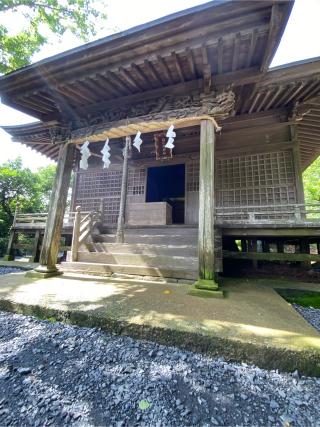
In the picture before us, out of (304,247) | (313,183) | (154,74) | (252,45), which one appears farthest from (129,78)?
(313,183)

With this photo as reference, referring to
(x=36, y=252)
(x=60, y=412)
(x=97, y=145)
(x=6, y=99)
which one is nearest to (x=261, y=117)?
(x=97, y=145)

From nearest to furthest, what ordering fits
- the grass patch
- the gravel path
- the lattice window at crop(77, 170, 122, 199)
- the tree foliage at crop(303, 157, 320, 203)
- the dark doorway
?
the gravel path, the grass patch, the lattice window at crop(77, 170, 122, 199), the dark doorway, the tree foliage at crop(303, 157, 320, 203)

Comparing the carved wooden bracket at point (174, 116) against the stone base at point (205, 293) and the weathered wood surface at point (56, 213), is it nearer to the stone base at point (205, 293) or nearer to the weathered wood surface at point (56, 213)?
the weathered wood surface at point (56, 213)

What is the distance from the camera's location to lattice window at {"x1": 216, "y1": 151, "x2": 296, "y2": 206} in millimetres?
6402

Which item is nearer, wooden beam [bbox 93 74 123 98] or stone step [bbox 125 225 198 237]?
wooden beam [bbox 93 74 123 98]

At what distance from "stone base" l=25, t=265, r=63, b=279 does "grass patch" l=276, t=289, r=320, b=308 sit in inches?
191

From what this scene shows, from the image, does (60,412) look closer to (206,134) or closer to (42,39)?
(206,134)

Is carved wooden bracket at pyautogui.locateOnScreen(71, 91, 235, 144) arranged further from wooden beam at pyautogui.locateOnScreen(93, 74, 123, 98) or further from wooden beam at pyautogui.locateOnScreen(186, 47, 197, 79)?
wooden beam at pyautogui.locateOnScreen(93, 74, 123, 98)

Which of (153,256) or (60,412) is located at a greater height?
(153,256)

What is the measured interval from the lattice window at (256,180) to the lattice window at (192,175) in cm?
82

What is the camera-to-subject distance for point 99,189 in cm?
913

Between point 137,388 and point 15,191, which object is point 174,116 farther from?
point 15,191

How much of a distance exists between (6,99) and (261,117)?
248 inches

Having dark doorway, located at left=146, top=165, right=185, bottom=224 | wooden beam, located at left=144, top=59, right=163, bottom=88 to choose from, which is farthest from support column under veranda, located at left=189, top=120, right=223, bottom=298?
dark doorway, located at left=146, top=165, right=185, bottom=224
